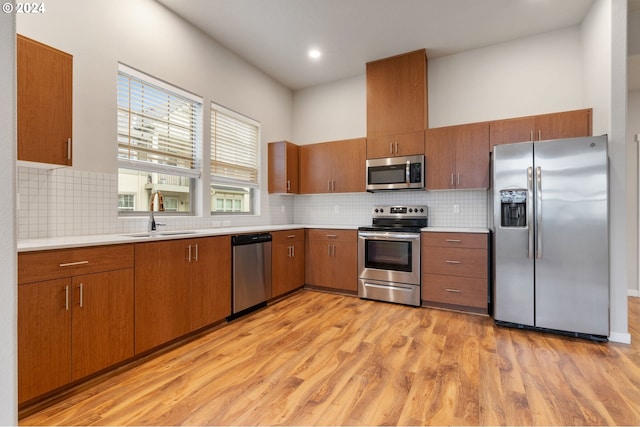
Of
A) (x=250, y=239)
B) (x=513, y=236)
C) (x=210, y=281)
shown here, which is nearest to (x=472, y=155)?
(x=513, y=236)

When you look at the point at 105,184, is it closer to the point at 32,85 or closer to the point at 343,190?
the point at 32,85

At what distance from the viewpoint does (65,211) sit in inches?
86.7

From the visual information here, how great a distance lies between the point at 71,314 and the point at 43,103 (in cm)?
132

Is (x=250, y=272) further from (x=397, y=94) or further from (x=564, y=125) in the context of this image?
(x=564, y=125)

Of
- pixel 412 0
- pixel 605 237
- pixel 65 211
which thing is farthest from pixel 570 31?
pixel 65 211

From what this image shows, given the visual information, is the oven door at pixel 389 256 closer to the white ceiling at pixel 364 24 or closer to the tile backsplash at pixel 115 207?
the tile backsplash at pixel 115 207

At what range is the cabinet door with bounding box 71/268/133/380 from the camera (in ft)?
5.91

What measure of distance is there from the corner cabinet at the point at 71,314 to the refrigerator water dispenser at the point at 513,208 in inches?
129

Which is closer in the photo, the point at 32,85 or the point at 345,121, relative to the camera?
the point at 32,85

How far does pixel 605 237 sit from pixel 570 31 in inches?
96.6

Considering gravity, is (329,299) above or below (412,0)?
below

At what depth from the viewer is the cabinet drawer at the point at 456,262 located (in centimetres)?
318

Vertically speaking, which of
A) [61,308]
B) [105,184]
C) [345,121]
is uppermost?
[345,121]

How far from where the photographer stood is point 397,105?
394cm
